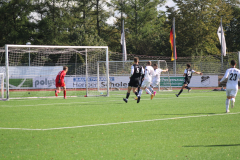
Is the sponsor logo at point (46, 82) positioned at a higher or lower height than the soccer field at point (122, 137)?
higher

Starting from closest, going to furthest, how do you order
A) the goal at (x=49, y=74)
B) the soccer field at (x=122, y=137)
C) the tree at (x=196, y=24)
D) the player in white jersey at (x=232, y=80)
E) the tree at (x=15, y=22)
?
the soccer field at (x=122, y=137), the player in white jersey at (x=232, y=80), the goal at (x=49, y=74), the tree at (x=15, y=22), the tree at (x=196, y=24)

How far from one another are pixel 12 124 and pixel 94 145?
4075mm

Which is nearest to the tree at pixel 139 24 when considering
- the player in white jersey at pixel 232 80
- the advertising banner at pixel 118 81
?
the advertising banner at pixel 118 81

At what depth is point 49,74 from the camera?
30875 millimetres

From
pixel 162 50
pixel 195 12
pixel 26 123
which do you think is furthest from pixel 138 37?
pixel 26 123

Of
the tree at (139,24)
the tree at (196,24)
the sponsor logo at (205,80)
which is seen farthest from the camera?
the tree at (139,24)

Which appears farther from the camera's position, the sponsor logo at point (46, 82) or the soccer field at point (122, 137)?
the sponsor logo at point (46, 82)

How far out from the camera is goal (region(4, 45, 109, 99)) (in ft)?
84.1

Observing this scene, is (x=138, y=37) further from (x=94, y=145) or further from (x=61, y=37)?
(x=94, y=145)

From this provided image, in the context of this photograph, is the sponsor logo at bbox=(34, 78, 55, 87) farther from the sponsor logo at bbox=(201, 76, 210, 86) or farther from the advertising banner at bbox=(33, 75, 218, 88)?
the sponsor logo at bbox=(201, 76, 210, 86)

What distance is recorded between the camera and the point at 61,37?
5162 cm

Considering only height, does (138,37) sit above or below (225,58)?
above

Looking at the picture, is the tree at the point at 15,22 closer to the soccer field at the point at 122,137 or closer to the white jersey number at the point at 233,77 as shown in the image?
the soccer field at the point at 122,137

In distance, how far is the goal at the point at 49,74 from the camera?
2562 centimetres
